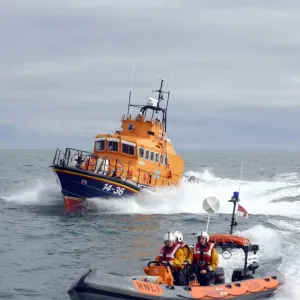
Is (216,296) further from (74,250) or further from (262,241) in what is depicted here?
(262,241)

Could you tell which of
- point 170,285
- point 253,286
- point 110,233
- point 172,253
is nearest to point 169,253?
point 172,253

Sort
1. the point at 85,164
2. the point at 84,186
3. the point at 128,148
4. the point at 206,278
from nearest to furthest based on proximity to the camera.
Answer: the point at 206,278 → the point at 84,186 → the point at 85,164 → the point at 128,148

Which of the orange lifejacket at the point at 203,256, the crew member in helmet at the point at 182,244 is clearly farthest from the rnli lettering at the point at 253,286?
the crew member in helmet at the point at 182,244

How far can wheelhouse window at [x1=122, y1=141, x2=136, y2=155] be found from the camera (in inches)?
1035

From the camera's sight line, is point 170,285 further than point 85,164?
No

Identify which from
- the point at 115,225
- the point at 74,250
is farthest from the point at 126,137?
the point at 74,250

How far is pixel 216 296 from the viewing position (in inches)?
467

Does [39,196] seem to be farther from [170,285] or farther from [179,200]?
[170,285]

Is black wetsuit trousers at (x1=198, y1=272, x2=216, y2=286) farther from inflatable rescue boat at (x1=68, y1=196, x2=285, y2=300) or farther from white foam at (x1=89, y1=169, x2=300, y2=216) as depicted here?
white foam at (x1=89, y1=169, x2=300, y2=216)

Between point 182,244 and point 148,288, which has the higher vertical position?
point 182,244

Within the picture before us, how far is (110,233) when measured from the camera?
2042 centimetres

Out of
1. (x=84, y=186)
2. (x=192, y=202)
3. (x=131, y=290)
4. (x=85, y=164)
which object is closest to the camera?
(x=131, y=290)

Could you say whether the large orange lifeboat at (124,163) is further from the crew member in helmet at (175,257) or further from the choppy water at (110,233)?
the crew member in helmet at (175,257)

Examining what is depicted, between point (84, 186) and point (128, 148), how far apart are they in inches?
116
